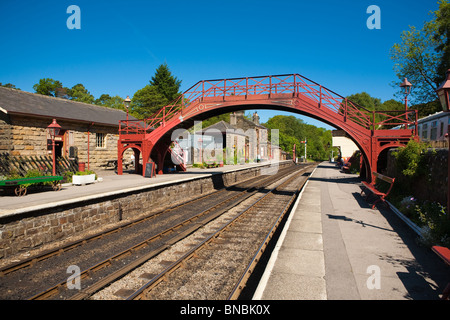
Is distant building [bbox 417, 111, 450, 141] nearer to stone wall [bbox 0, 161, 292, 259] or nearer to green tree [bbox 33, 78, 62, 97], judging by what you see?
stone wall [bbox 0, 161, 292, 259]

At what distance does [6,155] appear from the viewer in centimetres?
1472

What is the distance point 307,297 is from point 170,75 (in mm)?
58577

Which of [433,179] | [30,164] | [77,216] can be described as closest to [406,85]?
[433,179]

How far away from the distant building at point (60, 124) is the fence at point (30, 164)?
1.00 m

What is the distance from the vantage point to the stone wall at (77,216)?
7.58 meters

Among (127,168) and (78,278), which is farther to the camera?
(127,168)

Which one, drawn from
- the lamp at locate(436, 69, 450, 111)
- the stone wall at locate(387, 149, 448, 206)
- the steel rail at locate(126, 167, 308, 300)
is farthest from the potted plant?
the stone wall at locate(387, 149, 448, 206)

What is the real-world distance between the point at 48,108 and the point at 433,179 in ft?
71.3

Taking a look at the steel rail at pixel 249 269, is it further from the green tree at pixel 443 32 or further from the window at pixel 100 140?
the green tree at pixel 443 32
